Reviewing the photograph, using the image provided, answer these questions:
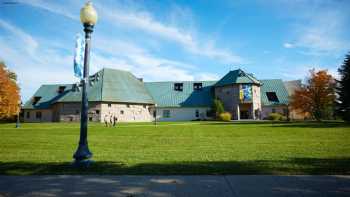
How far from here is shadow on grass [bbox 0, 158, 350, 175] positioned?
20.7ft

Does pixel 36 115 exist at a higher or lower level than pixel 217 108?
lower

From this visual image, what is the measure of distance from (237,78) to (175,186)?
151 ft

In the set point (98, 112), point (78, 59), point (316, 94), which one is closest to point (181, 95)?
point (98, 112)

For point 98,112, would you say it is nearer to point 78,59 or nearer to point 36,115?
point 36,115

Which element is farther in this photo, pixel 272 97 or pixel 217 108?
pixel 272 97

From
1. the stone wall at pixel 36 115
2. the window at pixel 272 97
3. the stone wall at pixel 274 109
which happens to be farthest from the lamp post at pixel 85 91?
the stone wall at pixel 36 115

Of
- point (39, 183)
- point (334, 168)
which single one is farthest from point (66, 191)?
point (334, 168)

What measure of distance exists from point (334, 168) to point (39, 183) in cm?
774

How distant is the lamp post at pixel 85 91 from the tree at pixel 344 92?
35.2 metres

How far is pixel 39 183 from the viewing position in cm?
525

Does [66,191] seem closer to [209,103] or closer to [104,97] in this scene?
[104,97]

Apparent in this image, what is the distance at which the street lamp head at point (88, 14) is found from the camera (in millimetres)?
7328

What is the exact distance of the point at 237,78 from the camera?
48.6 metres

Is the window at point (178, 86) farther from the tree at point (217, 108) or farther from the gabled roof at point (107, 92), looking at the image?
the tree at point (217, 108)
